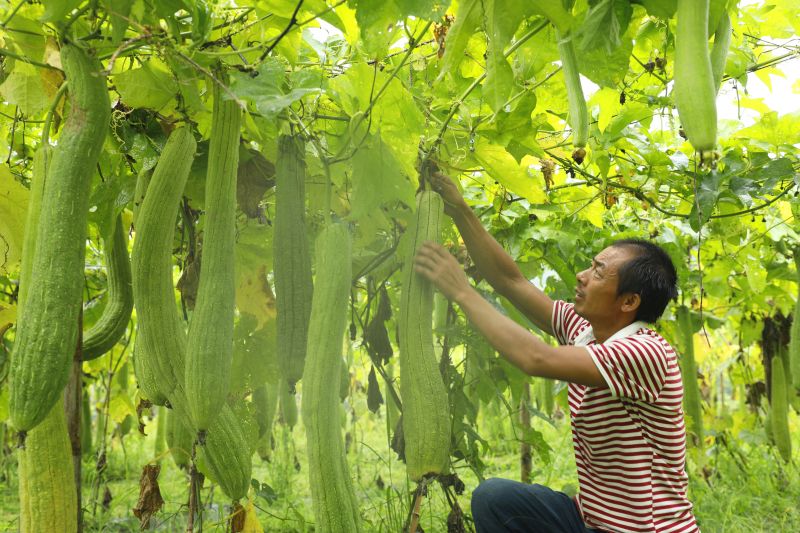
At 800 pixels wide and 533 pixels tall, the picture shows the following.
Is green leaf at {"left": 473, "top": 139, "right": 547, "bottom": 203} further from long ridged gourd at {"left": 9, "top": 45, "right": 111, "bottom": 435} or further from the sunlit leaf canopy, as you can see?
long ridged gourd at {"left": 9, "top": 45, "right": 111, "bottom": 435}

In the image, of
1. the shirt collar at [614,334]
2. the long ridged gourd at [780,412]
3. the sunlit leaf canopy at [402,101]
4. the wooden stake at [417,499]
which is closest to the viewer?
the sunlit leaf canopy at [402,101]

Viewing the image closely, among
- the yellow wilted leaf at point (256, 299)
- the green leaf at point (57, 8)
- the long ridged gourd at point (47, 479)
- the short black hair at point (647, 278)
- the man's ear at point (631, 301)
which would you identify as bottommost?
the long ridged gourd at point (47, 479)

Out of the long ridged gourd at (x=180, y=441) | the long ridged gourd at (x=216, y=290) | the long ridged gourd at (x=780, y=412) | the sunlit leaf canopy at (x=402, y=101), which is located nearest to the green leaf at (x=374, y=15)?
the sunlit leaf canopy at (x=402, y=101)

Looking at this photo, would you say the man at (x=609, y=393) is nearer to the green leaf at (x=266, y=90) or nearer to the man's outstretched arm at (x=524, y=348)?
the man's outstretched arm at (x=524, y=348)

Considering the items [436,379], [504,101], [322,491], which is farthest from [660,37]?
[322,491]

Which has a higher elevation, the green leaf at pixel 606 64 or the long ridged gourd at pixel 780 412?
the green leaf at pixel 606 64

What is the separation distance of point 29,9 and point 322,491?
5.05 ft

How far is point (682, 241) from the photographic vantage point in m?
4.49

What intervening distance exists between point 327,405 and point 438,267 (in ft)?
2.13

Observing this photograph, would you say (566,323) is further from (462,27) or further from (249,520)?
(462,27)

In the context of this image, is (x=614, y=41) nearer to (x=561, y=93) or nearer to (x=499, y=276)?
(x=561, y=93)

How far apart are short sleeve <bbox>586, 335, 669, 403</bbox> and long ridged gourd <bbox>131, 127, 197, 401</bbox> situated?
1245 millimetres

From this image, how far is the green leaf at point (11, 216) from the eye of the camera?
2127 millimetres

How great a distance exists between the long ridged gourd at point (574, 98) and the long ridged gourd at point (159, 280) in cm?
93
